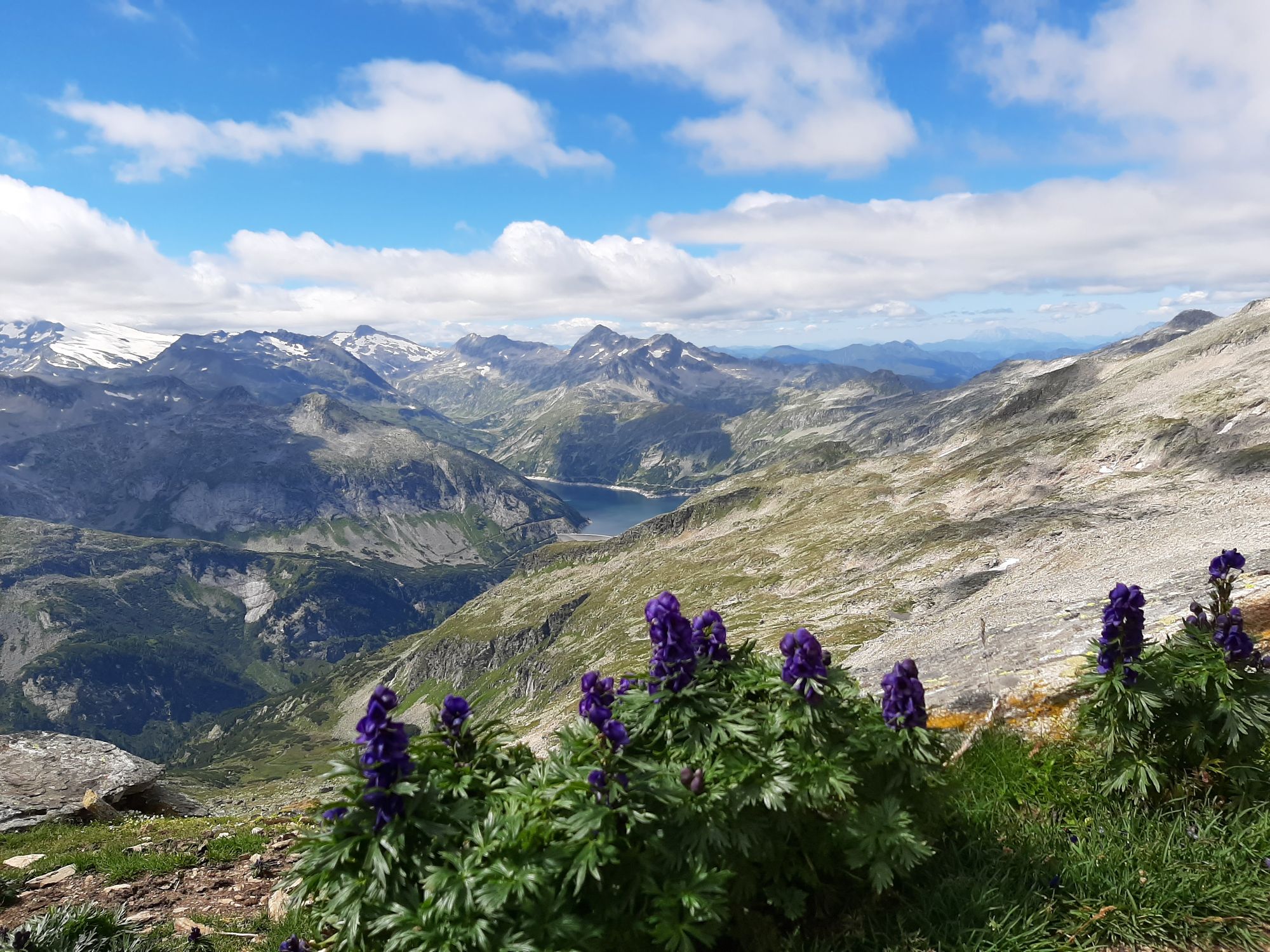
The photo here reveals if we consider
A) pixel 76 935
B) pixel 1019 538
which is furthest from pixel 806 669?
pixel 1019 538

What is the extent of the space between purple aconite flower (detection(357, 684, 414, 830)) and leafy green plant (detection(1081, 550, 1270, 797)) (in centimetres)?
830

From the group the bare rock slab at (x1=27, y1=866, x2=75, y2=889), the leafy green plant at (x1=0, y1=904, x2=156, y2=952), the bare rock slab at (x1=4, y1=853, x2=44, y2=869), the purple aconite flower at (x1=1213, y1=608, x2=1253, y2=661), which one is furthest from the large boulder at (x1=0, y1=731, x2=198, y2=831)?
the purple aconite flower at (x1=1213, y1=608, x2=1253, y2=661)

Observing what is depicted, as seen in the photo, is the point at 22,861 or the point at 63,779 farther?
the point at 63,779

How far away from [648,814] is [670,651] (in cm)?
148

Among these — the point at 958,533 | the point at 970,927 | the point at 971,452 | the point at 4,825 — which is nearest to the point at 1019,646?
the point at 970,927

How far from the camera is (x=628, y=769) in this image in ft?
19.1

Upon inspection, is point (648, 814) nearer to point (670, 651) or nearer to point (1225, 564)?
point (670, 651)

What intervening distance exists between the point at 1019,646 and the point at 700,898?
15096mm

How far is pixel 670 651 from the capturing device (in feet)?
20.5

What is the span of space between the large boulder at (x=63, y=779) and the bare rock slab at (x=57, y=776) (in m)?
0.02

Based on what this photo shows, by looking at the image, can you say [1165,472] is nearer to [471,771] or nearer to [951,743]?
[951,743]

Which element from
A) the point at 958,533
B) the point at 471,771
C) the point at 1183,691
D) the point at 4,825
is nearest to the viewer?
the point at 471,771

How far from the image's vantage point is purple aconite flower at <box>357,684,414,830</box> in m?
5.39

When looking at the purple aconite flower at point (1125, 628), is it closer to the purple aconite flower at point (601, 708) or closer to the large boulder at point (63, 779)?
the purple aconite flower at point (601, 708)
